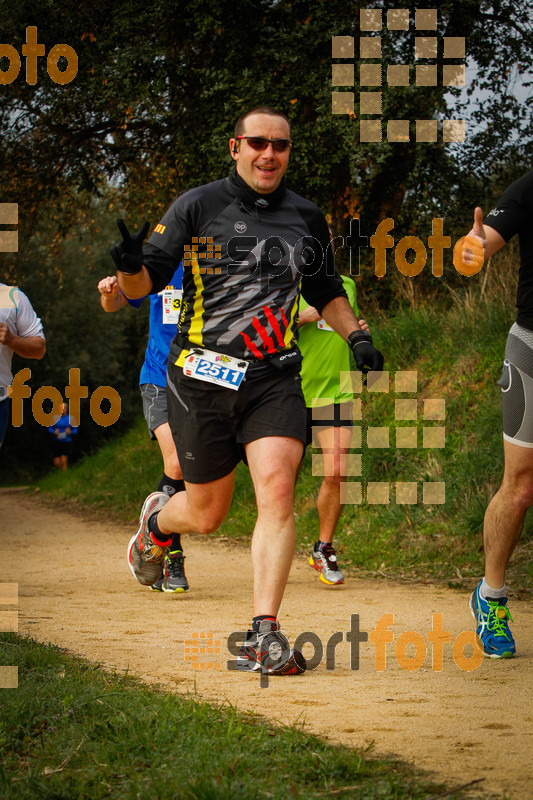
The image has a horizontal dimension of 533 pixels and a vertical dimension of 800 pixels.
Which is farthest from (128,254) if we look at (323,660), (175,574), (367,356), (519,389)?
(175,574)

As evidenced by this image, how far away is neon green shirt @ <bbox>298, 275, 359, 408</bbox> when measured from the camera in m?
7.21

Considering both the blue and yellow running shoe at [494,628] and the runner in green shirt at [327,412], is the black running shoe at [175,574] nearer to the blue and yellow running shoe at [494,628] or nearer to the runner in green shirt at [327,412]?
the runner in green shirt at [327,412]

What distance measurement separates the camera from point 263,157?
4473mm

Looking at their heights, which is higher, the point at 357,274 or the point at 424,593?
the point at 357,274

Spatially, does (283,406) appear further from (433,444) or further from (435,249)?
(435,249)

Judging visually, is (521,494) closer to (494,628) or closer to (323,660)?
(494,628)

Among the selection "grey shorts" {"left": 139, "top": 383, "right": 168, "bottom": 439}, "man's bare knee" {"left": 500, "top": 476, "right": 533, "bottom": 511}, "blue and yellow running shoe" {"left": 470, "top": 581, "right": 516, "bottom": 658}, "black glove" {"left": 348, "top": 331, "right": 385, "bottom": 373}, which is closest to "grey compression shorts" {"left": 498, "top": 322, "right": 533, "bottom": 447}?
"man's bare knee" {"left": 500, "top": 476, "right": 533, "bottom": 511}

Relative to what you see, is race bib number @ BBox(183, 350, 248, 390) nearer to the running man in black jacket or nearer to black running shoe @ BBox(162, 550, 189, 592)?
the running man in black jacket

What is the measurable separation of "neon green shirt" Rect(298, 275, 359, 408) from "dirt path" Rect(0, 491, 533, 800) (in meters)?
1.39

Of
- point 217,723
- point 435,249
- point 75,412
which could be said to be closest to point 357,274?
point 435,249

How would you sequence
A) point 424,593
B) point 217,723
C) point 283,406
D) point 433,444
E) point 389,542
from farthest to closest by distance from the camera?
point 433,444, point 389,542, point 424,593, point 283,406, point 217,723

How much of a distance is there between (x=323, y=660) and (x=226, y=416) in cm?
117

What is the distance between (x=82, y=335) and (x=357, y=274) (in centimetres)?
1377

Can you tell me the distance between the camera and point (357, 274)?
13227 millimetres
